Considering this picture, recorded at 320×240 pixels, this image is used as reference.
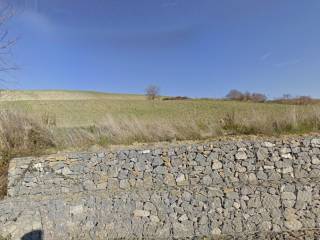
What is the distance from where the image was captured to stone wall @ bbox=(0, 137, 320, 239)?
662 centimetres

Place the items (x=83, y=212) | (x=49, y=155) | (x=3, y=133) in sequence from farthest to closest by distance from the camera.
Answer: (x=3, y=133), (x=49, y=155), (x=83, y=212)

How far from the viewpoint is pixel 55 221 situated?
6980 mm

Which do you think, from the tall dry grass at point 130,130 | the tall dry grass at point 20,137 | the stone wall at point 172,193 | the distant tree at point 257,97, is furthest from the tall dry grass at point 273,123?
the distant tree at point 257,97

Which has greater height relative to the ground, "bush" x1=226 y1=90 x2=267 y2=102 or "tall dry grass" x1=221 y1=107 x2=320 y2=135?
"bush" x1=226 y1=90 x2=267 y2=102

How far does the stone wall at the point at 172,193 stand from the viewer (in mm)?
6625

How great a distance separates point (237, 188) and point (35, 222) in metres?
4.91

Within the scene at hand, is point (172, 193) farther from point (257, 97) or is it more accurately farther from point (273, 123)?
point (257, 97)

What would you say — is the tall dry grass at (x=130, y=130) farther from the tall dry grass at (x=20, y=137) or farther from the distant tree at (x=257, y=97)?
the distant tree at (x=257, y=97)

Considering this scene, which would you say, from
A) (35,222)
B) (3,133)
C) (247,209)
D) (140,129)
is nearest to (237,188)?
(247,209)

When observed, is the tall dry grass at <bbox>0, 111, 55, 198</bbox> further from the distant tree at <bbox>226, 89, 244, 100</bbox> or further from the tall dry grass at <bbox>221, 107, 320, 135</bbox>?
the distant tree at <bbox>226, 89, 244, 100</bbox>

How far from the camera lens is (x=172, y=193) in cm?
694

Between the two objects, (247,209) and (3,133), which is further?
(3,133)

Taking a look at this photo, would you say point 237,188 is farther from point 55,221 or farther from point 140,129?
point 55,221

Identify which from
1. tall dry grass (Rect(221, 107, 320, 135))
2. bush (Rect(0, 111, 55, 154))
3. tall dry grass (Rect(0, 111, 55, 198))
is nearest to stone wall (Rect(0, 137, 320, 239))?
tall dry grass (Rect(0, 111, 55, 198))
